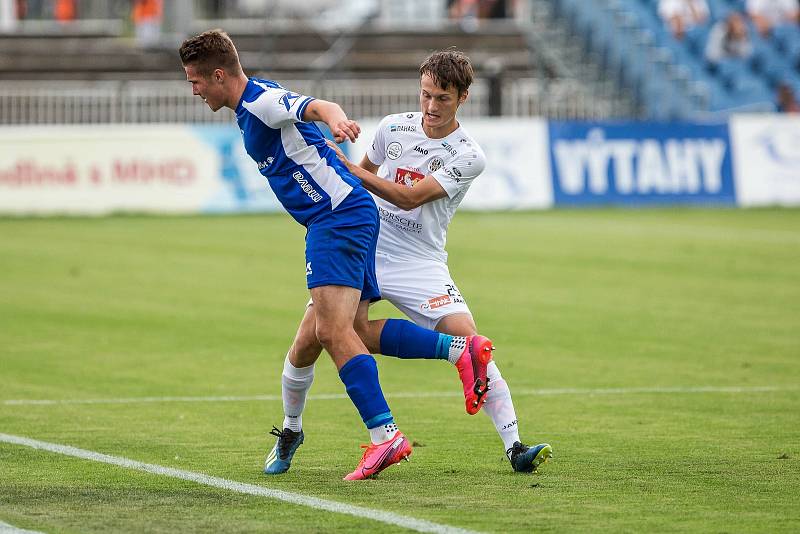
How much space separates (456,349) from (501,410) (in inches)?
16.2

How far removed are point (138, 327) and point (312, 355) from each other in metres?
5.94

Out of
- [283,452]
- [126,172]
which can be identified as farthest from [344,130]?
[126,172]

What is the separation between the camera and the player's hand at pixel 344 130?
6.41 meters

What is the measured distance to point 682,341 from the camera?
1238 cm

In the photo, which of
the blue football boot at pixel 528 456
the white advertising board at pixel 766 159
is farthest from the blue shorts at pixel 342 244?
the white advertising board at pixel 766 159

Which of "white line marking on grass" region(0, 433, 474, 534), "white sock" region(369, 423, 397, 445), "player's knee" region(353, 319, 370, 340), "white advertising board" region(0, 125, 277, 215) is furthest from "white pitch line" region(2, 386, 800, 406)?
"white advertising board" region(0, 125, 277, 215)

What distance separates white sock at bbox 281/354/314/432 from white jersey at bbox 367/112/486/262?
788 mm

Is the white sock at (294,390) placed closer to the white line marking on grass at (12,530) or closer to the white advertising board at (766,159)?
the white line marking on grass at (12,530)

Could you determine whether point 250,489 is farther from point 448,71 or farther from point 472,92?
point 472,92

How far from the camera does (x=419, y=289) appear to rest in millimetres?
7582

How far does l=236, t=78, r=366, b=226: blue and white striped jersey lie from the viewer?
6984 mm

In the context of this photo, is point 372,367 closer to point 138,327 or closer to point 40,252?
point 138,327

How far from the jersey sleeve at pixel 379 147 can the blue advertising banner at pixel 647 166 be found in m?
18.6

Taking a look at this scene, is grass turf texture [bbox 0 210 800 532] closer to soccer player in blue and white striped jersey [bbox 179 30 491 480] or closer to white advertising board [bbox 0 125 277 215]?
soccer player in blue and white striped jersey [bbox 179 30 491 480]
